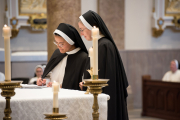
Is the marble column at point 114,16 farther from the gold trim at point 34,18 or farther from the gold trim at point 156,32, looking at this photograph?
the gold trim at point 34,18

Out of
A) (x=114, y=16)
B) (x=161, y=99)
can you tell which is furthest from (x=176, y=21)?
(x=161, y=99)

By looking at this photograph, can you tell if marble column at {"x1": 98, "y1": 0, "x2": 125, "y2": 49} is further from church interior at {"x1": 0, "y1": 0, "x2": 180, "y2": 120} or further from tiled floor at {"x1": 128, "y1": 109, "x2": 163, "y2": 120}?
tiled floor at {"x1": 128, "y1": 109, "x2": 163, "y2": 120}

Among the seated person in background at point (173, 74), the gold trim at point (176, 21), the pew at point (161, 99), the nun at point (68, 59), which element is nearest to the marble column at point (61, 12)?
the nun at point (68, 59)

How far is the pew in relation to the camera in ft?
28.8

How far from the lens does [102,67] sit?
2980 millimetres

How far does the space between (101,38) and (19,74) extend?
7.32 m

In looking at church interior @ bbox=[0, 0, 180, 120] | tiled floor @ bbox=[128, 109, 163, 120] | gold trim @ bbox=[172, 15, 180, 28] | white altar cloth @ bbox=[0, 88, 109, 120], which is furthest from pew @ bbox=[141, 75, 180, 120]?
white altar cloth @ bbox=[0, 88, 109, 120]

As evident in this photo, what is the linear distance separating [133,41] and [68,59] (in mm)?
7423

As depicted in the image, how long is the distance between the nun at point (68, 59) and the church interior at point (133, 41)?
5.36m

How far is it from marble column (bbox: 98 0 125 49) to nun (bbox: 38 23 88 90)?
6279mm

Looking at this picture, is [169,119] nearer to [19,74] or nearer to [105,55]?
[19,74]

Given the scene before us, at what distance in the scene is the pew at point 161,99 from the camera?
28.8 ft

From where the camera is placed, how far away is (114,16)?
33.3 feet

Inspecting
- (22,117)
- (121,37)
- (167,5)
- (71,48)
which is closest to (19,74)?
(121,37)
